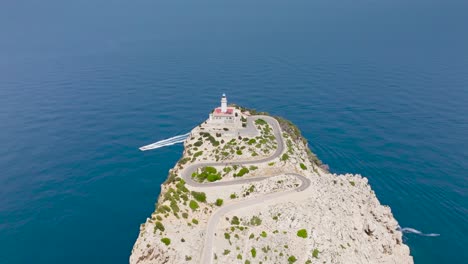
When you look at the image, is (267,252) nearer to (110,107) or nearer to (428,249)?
(428,249)

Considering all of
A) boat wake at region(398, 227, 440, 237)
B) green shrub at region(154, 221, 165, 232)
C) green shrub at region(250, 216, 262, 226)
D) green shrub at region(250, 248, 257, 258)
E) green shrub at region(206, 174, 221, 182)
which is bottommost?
boat wake at region(398, 227, 440, 237)

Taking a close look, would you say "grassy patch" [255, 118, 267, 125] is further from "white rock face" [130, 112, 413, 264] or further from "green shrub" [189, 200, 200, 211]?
"green shrub" [189, 200, 200, 211]

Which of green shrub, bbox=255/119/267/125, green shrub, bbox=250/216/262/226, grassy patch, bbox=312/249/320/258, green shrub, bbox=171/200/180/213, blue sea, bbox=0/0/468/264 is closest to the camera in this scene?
grassy patch, bbox=312/249/320/258

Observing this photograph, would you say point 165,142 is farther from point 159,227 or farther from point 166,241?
point 166,241

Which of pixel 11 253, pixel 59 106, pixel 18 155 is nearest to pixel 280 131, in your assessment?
pixel 11 253

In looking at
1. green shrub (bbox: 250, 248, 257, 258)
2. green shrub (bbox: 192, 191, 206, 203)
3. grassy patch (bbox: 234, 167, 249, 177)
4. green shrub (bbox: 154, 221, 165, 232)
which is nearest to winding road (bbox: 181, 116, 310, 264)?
grassy patch (bbox: 234, 167, 249, 177)

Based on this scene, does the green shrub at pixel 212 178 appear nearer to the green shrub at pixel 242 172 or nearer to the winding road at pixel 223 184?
the winding road at pixel 223 184
